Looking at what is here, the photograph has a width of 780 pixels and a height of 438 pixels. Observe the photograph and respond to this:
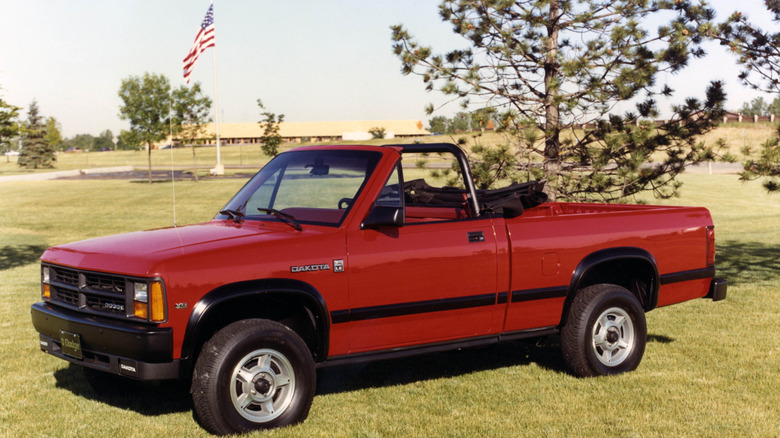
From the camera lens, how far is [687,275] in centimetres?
696

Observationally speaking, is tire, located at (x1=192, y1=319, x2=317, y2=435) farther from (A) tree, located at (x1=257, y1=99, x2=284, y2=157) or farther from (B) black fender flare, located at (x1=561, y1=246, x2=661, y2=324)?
(A) tree, located at (x1=257, y1=99, x2=284, y2=157)

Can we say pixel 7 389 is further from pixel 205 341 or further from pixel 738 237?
pixel 738 237

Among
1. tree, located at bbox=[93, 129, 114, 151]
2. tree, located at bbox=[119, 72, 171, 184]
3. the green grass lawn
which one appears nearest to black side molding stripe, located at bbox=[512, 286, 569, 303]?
the green grass lawn

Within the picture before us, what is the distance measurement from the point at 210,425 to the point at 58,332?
1.29 metres

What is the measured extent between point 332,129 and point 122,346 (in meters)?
124

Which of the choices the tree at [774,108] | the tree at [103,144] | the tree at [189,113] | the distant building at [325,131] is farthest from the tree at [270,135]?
the tree at [103,144]

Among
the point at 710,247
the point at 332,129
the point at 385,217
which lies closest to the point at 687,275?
the point at 710,247

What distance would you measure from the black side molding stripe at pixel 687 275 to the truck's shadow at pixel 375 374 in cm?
107

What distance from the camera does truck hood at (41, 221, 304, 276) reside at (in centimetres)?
488

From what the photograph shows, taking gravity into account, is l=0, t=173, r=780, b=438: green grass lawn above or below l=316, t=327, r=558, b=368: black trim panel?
below

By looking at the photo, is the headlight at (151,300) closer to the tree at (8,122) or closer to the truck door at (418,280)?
the truck door at (418,280)

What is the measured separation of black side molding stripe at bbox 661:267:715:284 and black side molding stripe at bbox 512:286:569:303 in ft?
3.67

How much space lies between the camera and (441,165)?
13297 millimetres

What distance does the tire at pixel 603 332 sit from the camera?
634cm
